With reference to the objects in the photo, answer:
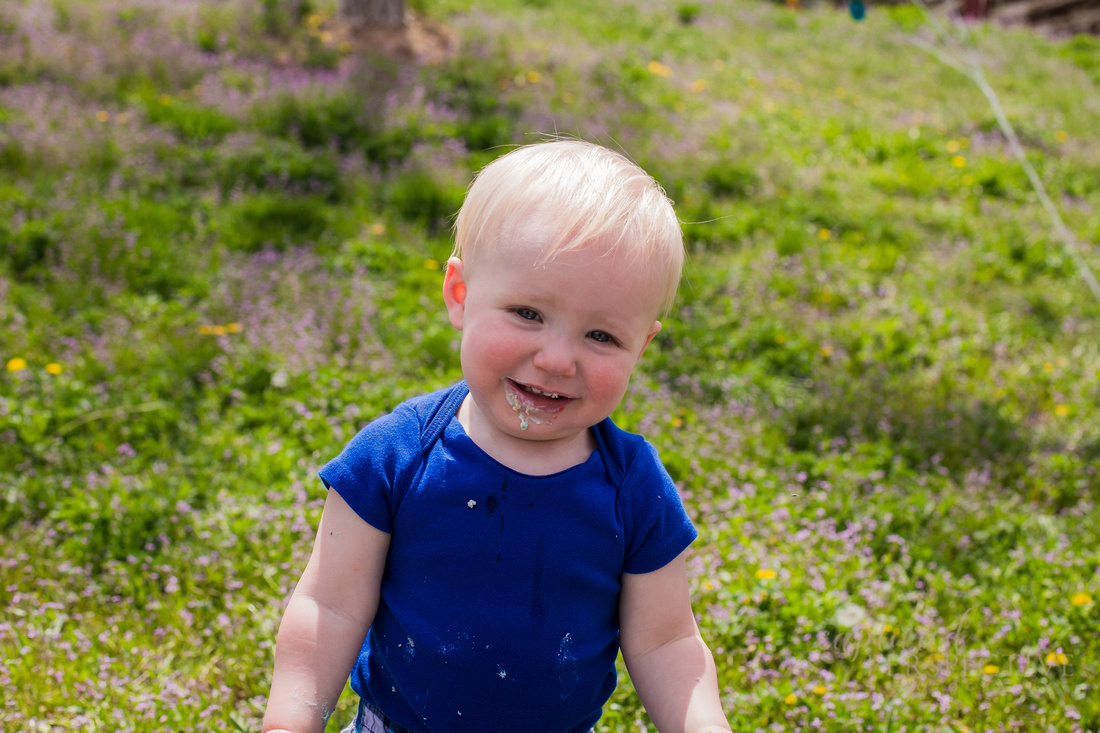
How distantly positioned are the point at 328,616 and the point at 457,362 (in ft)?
8.38

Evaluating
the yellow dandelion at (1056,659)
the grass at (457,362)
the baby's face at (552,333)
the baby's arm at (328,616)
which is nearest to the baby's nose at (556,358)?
the baby's face at (552,333)

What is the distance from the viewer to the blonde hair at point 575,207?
1.70 m

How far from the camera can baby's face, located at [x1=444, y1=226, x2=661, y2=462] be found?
5.57ft

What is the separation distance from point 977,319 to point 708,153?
2.76m

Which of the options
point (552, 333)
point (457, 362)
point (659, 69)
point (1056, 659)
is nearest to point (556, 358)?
point (552, 333)

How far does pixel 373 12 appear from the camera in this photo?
879 cm

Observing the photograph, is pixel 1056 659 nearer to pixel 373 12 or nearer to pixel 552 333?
pixel 552 333

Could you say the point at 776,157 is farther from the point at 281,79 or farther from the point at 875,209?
the point at 281,79

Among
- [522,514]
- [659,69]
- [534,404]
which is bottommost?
[659,69]

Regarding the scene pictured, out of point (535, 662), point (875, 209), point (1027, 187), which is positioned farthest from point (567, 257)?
point (1027, 187)

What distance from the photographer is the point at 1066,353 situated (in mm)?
5043

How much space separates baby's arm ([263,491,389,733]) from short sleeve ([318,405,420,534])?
0.03 m

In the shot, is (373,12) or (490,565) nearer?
(490,565)

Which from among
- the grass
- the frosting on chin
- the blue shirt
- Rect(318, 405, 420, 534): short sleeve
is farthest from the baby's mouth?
the grass
